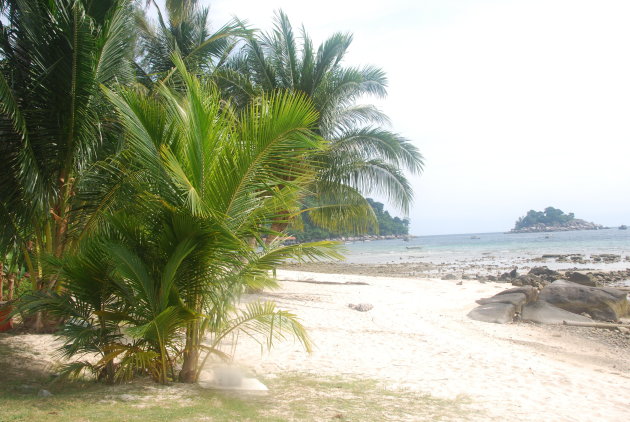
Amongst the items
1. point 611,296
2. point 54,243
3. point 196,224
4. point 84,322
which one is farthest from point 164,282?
point 611,296

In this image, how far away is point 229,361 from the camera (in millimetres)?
5285

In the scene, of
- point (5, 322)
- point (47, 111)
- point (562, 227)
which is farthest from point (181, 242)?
point (562, 227)

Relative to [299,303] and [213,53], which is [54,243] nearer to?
[299,303]

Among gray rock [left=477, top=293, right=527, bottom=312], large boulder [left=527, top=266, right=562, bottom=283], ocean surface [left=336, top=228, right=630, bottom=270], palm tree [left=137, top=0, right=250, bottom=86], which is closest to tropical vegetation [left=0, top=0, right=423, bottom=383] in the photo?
ocean surface [left=336, top=228, right=630, bottom=270]

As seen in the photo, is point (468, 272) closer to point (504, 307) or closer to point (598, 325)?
point (504, 307)

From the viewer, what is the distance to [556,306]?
1204 centimetres

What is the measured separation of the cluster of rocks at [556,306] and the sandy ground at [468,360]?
0.63 meters

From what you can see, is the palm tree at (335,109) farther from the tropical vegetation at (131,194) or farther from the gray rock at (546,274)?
the gray rock at (546,274)

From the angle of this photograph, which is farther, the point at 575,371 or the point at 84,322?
the point at 575,371

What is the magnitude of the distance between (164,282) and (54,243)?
2.93 metres

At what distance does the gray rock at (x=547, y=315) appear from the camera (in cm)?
1098

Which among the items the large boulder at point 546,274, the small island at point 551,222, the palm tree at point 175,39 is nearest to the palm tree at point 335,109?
the palm tree at point 175,39

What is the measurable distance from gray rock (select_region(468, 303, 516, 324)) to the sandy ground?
33cm

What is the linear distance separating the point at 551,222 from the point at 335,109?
135 meters
